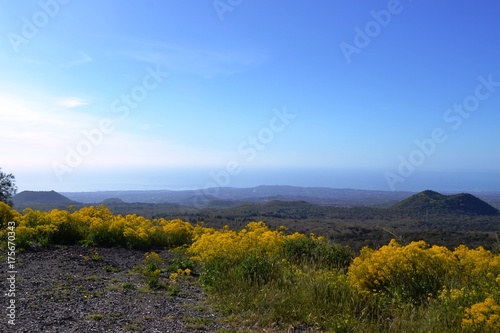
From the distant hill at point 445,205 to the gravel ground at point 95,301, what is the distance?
4027cm

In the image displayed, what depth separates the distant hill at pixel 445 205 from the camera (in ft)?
142

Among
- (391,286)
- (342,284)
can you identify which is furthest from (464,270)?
(342,284)

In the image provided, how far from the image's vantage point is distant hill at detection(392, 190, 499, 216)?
43.2 meters

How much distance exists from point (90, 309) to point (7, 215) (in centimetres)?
793

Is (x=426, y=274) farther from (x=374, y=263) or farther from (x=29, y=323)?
(x=29, y=323)

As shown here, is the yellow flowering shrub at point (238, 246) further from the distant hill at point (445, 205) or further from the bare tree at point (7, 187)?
the distant hill at point (445, 205)

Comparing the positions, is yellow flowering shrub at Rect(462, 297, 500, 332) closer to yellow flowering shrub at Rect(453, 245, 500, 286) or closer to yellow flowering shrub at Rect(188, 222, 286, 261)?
yellow flowering shrub at Rect(453, 245, 500, 286)

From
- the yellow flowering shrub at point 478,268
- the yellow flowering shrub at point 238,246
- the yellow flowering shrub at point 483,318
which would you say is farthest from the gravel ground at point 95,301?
the yellow flowering shrub at point 478,268

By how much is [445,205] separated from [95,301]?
148 feet

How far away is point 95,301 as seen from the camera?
6.11 metres

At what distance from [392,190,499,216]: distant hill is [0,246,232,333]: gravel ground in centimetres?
4027

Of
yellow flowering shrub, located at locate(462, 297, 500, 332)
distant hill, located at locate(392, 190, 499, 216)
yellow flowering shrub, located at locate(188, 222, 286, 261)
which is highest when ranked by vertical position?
yellow flowering shrub, located at locate(188, 222, 286, 261)

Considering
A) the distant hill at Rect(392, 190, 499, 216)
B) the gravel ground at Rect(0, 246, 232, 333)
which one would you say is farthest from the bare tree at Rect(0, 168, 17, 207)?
the distant hill at Rect(392, 190, 499, 216)

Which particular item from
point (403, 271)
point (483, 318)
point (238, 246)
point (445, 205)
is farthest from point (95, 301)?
point (445, 205)
